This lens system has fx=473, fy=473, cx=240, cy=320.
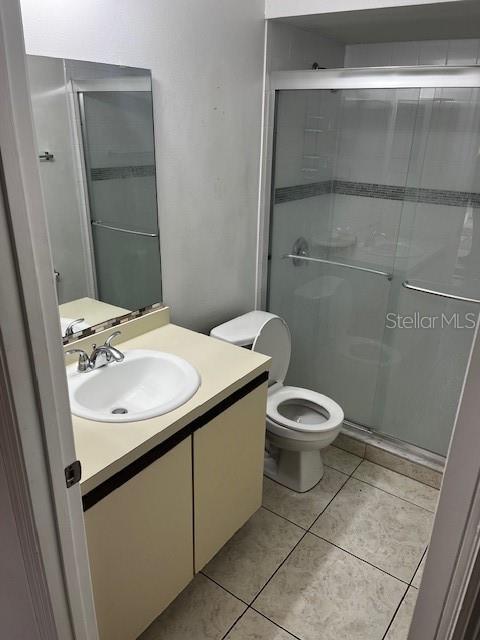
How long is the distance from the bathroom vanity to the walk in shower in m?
1.02

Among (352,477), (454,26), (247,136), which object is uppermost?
(454,26)

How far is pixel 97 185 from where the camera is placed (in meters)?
1.70

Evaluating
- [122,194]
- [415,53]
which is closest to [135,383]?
[122,194]

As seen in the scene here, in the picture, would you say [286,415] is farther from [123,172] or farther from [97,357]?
[123,172]

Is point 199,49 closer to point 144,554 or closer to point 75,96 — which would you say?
point 75,96

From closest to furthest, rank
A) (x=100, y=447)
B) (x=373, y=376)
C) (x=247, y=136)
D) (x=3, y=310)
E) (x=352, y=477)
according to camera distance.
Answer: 1. (x=3, y=310)
2. (x=100, y=447)
3. (x=247, y=136)
4. (x=352, y=477)
5. (x=373, y=376)

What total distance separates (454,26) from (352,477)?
7.10 feet

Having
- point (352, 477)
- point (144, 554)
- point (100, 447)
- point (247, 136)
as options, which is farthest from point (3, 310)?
point (352, 477)

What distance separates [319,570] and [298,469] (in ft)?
1.57

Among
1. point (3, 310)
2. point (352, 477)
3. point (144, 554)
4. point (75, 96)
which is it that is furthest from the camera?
point (352, 477)

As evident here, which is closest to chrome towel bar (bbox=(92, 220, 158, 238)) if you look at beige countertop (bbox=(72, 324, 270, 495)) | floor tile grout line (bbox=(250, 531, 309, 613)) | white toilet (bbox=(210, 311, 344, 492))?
beige countertop (bbox=(72, 324, 270, 495))

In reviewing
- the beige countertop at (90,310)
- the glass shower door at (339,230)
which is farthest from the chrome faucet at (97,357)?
the glass shower door at (339,230)

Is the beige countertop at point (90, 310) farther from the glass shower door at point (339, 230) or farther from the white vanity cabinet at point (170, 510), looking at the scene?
the glass shower door at point (339, 230)

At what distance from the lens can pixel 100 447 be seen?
1.26 metres
